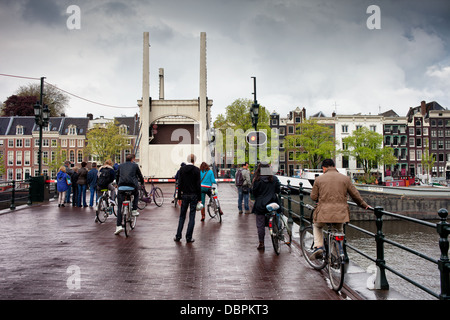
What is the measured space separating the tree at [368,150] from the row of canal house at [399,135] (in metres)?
2.64

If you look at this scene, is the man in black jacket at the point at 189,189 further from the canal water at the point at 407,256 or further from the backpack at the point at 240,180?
the backpack at the point at 240,180

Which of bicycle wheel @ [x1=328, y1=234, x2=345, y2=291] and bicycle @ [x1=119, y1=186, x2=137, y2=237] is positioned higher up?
bicycle @ [x1=119, y1=186, x2=137, y2=237]

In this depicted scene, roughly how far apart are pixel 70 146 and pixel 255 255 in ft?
216

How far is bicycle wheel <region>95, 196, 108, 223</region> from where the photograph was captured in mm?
11227

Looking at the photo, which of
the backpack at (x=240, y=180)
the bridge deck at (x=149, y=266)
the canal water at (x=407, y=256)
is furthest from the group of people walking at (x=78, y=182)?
the canal water at (x=407, y=256)

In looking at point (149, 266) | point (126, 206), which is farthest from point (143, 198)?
point (149, 266)

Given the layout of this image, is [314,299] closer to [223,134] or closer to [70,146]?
[223,134]

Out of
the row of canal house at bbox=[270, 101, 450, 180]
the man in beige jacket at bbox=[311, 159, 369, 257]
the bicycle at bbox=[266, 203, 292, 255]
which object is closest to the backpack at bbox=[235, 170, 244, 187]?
the bicycle at bbox=[266, 203, 292, 255]

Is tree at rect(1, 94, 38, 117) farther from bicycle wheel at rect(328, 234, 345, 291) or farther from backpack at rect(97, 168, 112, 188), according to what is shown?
bicycle wheel at rect(328, 234, 345, 291)

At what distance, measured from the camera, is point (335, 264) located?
545 centimetres

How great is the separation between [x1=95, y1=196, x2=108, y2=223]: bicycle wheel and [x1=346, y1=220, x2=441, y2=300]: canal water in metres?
6.92

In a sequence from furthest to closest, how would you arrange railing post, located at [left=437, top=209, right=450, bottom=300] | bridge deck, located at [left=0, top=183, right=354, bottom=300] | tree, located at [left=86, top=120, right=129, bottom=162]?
1. tree, located at [left=86, top=120, right=129, bottom=162]
2. bridge deck, located at [left=0, top=183, right=354, bottom=300]
3. railing post, located at [left=437, top=209, right=450, bottom=300]

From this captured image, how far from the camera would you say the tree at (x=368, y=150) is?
193 feet
